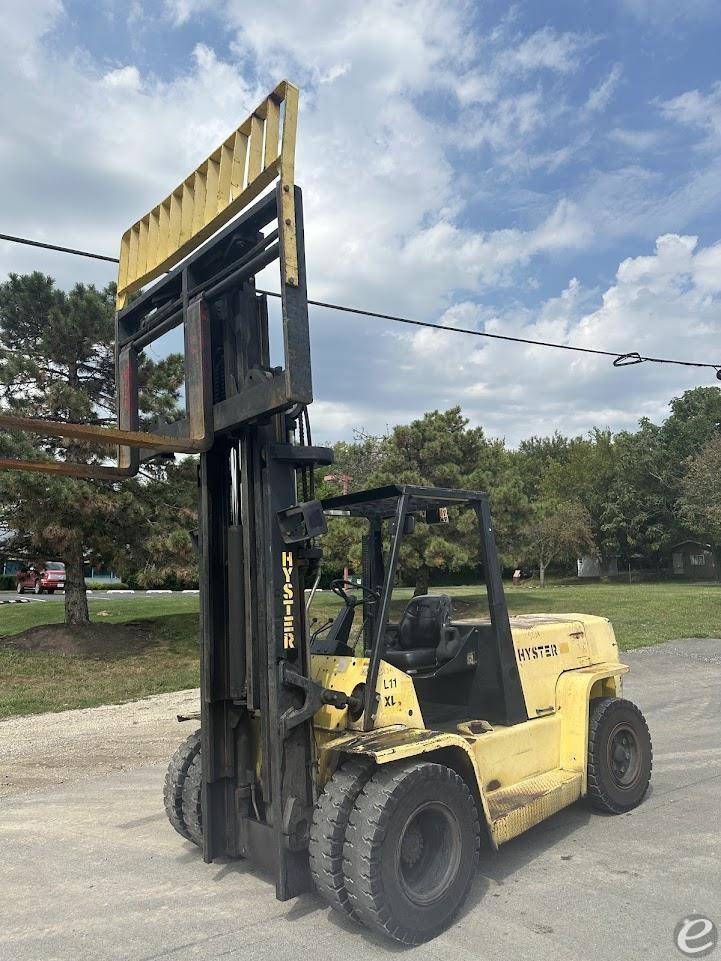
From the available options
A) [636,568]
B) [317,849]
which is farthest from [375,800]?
[636,568]

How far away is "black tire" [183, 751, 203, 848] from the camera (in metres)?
5.23

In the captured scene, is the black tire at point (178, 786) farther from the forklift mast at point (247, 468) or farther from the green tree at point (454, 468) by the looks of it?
the green tree at point (454, 468)

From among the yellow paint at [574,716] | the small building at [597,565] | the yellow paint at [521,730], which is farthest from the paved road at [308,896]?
the small building at [597,565]

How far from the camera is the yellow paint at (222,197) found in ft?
13.8

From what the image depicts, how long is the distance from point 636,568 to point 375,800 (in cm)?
6236

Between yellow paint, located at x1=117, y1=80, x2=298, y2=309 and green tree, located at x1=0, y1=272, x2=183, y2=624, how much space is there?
9710 mm

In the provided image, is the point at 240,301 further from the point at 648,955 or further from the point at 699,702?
the point at 699,702

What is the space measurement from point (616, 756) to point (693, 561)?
59.8 meters

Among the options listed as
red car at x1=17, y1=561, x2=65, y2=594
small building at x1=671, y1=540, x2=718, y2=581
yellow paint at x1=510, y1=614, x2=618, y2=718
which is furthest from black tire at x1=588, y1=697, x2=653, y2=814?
small building at x1=671, y1=540, x2=718, y2=581

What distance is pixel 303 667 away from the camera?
4.66m

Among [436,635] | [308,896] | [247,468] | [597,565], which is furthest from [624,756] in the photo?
[597,565]

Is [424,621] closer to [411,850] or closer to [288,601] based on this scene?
[288,601]

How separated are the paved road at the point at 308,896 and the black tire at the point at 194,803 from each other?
0.21m

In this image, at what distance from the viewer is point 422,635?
5.72m
